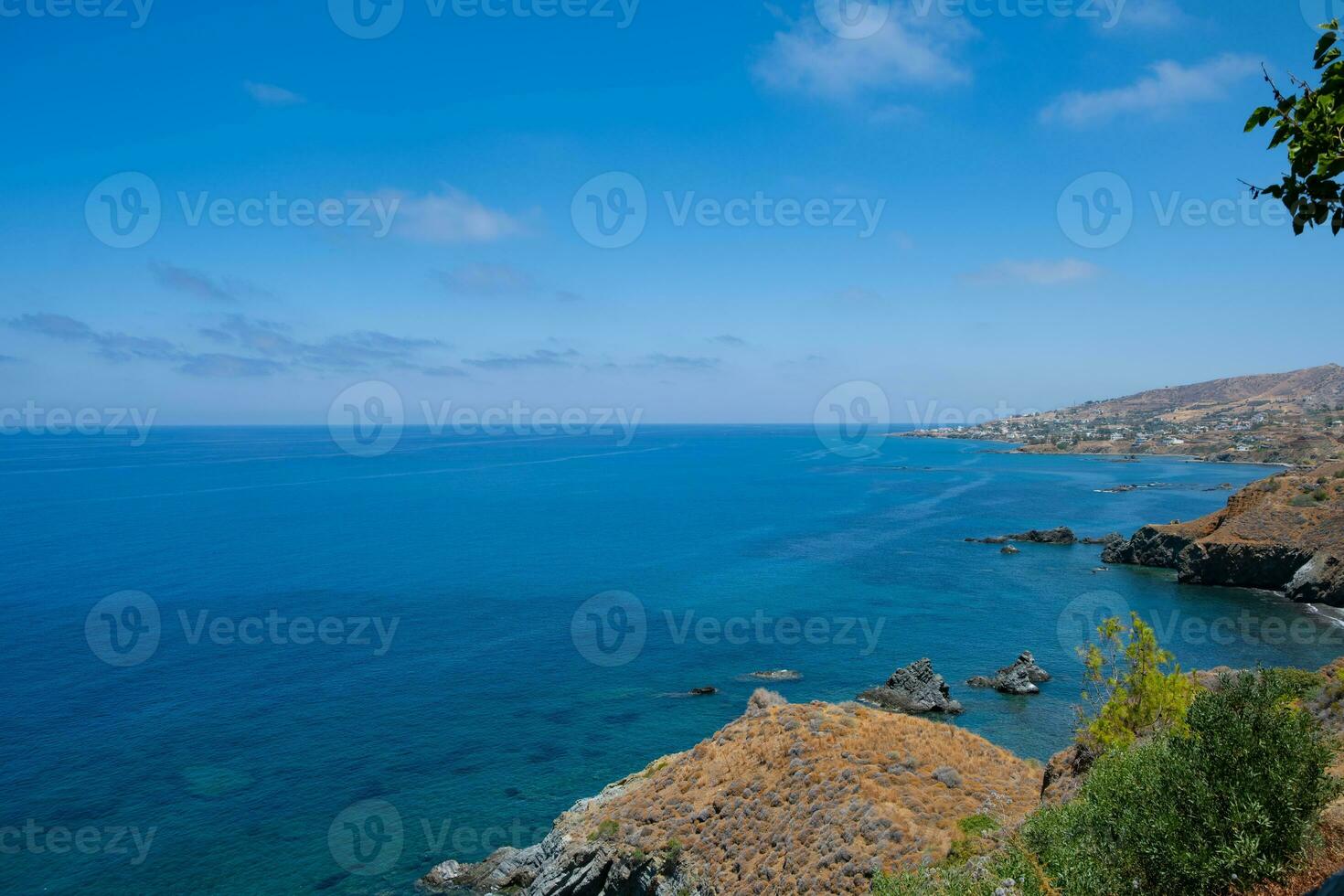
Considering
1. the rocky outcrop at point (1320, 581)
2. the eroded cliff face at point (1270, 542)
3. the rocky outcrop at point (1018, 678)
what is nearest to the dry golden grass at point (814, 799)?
the rocky outcrop at point (1018, 678)

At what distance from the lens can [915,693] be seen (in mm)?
51094

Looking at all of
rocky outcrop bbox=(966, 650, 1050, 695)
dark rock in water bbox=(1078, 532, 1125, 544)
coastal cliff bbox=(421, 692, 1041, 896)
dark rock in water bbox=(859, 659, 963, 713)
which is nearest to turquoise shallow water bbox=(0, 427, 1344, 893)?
rocky outcrop bbox=(966, 650, 1050, 695)

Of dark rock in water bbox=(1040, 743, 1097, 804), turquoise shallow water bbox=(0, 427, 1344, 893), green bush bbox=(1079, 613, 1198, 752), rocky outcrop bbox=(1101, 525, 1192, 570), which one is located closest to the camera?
dark rock in water bbox=(1040, 743, 1097, 804)

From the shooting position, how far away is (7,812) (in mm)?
38375

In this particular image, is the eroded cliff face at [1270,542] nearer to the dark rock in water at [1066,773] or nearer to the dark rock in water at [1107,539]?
the dark rock in water at [1107,539]

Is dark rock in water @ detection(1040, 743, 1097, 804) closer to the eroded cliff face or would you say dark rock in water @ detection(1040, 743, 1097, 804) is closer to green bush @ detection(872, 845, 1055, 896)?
green bush @ detection(872, 845, 1055, 896)

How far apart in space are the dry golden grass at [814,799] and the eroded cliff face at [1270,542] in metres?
65.5

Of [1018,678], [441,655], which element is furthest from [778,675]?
[441,655]

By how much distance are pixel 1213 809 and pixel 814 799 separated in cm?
1574

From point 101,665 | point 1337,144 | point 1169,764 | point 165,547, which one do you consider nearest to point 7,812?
point 101,665

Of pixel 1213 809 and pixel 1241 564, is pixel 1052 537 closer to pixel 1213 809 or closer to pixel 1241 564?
pixel 1241 564

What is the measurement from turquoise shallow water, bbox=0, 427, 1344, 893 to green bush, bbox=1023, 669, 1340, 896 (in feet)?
101

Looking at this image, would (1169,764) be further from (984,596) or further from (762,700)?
(984,596)

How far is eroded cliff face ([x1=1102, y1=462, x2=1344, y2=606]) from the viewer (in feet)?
241
